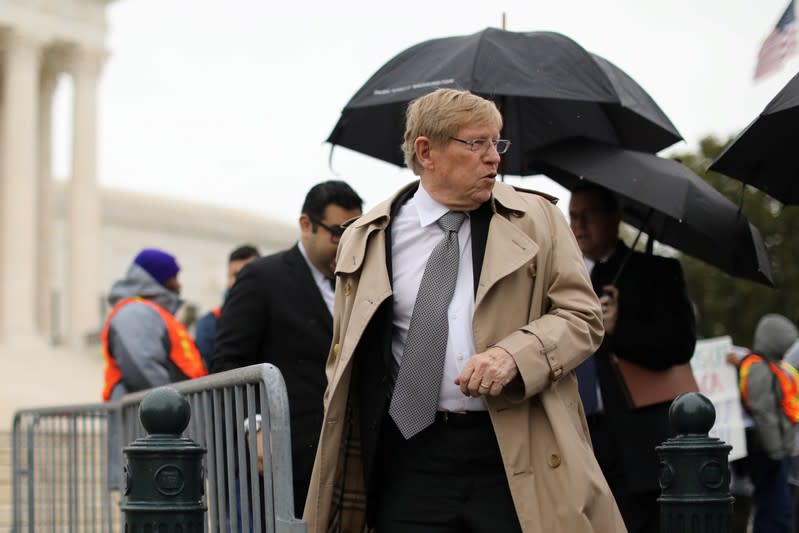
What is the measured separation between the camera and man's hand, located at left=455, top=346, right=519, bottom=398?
4.62 metres

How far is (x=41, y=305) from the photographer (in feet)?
152

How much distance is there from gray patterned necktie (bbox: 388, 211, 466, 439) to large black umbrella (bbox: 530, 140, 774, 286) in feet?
7.71

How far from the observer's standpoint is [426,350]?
4848mm

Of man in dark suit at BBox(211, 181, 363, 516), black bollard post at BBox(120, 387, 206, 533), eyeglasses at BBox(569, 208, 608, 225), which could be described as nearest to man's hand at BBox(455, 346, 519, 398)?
black bollard post at BBox(120, 387, 206, 533)

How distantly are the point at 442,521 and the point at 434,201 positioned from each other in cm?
104

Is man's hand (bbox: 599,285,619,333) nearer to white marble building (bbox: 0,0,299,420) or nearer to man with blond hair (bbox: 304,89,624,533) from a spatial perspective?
man with blond hair (bbox: 304,89,624,533)

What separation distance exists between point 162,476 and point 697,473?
1.77 meters

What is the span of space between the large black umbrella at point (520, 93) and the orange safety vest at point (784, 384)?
3.78 metres

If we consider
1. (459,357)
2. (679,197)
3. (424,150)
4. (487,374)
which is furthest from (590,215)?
(487,374)

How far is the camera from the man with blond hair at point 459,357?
471cm

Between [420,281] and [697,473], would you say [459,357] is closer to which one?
[420,281]

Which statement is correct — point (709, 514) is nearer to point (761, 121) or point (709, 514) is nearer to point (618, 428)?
point (618, 428)

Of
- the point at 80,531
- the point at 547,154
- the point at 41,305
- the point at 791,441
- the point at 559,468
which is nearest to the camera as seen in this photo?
the point at 559,468

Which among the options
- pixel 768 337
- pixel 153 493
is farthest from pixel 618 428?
pixel 768 337
